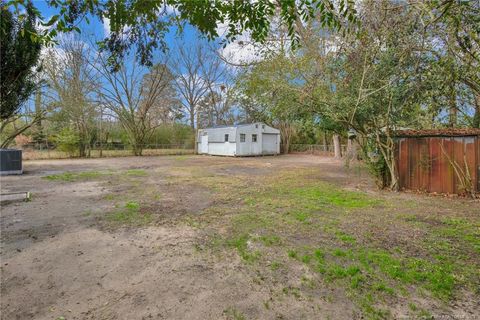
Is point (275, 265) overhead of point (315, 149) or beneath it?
beneath

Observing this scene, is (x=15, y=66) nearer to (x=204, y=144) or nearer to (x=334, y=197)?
(x=334, y=197)

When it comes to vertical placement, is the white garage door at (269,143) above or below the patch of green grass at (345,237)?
above

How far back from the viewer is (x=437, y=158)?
20.6ft

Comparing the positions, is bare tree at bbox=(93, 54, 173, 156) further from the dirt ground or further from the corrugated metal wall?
the corrugated metal wall

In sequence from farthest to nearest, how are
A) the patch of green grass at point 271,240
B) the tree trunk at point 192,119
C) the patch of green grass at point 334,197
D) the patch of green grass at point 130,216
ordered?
the tree trunk at point 192,119 < the patch of green grass at point 334,197 < the patch of green grass at point 130,216 < the patch of green grass at point 271,240

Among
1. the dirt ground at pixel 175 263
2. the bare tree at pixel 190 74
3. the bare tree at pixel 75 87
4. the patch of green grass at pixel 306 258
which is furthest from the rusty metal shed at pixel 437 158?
the bare tree at pixel 190 74

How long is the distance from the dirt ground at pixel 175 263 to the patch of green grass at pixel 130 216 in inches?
0.7

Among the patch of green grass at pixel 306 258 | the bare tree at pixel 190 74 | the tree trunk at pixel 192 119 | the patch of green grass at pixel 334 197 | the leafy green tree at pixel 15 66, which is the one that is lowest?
the patch of green grass at pixel 306 258

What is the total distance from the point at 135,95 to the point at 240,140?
891 centimetres

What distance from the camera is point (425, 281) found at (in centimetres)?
238

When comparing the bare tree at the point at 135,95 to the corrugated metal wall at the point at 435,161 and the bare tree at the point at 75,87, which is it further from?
the corrugated metal wall at the point at 435,161

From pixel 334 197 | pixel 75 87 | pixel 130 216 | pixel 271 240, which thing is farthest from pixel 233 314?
pixel 75 87

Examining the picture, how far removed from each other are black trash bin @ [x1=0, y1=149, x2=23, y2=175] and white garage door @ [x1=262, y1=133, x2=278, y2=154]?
51.8 ft

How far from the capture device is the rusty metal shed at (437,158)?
5859 mm
